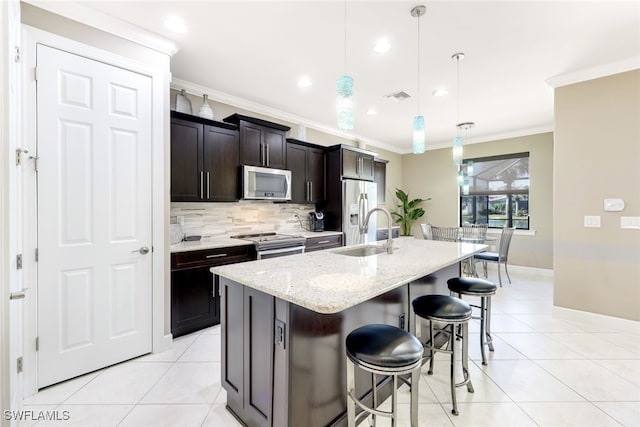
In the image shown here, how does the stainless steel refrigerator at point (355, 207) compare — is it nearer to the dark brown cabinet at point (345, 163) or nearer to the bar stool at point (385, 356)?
the dark brown cabinet at point (345, 163)

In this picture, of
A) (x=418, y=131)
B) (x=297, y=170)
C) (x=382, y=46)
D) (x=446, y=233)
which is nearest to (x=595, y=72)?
(x=418, y=131)

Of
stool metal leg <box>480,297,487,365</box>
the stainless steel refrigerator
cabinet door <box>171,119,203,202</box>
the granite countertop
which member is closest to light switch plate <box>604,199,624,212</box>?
stool metal leg <box>480,297,487,365</box>

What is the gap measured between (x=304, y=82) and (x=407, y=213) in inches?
176

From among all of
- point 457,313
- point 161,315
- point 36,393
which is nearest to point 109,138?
point 161,315

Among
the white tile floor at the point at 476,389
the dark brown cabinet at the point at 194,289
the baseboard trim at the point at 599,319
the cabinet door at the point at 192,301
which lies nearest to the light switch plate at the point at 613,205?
the baseboard trim at the point at 599,319

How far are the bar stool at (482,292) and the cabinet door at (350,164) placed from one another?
266 cm

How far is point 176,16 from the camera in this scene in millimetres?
2172

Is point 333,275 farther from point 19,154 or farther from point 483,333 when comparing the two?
point 19,154

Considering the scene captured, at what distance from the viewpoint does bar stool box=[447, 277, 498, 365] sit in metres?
2.25

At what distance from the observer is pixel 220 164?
3.27 metres

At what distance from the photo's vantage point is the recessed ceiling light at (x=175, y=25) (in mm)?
2203

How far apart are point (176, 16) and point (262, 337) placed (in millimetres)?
2504

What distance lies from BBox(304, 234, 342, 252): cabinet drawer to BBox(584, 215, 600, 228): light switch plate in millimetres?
3020

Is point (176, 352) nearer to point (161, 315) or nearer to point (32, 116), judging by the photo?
point (161, 315)
